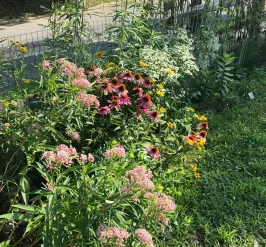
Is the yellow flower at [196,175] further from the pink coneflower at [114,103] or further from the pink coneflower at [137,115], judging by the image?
the pink coneflower at [114,103]

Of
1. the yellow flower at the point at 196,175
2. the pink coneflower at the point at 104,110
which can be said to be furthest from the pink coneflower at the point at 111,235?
the yellow flower at the point at 196,175

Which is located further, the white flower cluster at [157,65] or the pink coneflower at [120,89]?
the white flower cluster at [157,65]

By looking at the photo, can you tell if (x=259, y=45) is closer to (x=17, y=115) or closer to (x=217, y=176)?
(x=217, y=176)

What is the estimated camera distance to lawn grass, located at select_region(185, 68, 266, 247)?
3.22 meters

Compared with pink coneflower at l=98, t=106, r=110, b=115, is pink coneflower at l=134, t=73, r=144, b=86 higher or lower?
higher

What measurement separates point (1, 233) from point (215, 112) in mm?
3245

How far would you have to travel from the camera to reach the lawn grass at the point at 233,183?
3221 millimetres

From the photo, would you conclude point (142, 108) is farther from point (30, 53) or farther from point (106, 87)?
point (30, 53)

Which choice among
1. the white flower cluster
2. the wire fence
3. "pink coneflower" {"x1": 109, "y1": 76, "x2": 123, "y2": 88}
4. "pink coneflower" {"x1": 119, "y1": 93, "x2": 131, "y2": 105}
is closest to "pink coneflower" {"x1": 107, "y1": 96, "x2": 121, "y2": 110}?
"pink coneflower" {"x1": 119, "y1": 93, "x2": 131, "y2": 105}

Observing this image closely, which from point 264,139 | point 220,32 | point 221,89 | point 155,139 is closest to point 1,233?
point 155,139

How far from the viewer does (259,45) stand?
682cm

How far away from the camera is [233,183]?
3.77 metres

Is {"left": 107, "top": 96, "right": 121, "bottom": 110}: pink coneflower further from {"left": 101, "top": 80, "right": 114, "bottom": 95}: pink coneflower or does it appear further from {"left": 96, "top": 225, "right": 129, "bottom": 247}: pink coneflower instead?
{"left": 96, "top": 225, "right": 129, "bottom": 247}: pink coneflower

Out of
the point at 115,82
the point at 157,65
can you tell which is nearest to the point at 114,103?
the point at 115,82
